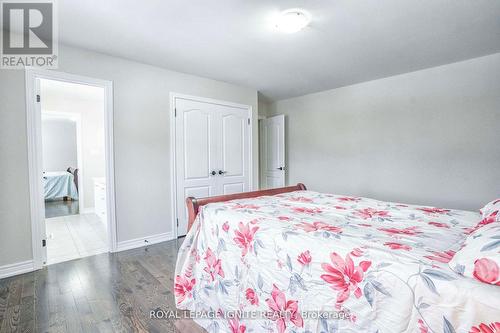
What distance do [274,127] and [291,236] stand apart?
4.10 m

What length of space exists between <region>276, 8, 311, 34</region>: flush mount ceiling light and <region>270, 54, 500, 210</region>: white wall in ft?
7.39

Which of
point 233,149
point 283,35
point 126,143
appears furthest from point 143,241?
point 283,35

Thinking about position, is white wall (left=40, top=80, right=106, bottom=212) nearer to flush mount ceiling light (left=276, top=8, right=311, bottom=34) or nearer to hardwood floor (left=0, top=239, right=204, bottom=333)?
hardwood floor (left=0, top=239, right=204, bottom=333)

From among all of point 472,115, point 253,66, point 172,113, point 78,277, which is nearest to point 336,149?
point 472,115

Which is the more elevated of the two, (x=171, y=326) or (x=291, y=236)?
(x=291, y=236)

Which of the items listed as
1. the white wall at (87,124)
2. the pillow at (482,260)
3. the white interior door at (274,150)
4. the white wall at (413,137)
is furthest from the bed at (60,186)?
the pillow at (482,260)

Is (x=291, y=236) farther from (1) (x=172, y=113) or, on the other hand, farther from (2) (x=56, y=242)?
(2) (x=56, y=242)

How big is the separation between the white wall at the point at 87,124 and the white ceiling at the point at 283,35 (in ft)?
8.68

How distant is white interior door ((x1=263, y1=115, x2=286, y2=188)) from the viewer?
5.00m

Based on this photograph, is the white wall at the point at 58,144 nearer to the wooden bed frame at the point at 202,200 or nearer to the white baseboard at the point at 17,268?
the white baseboard at the point at 17,268

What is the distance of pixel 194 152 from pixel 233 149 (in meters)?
0.73

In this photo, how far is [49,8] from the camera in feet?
6.60

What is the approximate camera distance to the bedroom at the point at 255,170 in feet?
3.44

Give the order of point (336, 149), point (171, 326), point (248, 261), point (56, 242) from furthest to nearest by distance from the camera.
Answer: point (336, 149), point (56, 242), point (171, 326), point (248, 261)
